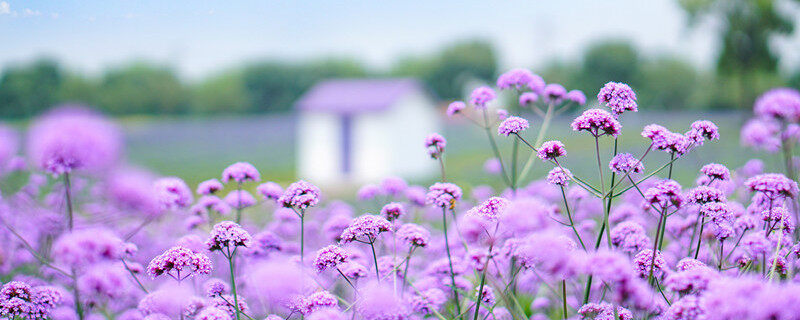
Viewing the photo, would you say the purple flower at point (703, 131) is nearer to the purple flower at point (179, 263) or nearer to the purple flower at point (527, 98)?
the purple flower at point (527, 98)

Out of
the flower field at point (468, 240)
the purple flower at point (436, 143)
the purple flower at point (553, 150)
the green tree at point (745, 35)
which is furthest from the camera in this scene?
the green tree at point (745, 35)

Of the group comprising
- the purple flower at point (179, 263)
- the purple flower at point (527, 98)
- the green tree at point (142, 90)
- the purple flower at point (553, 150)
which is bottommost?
the purple flower at point (179, 263)

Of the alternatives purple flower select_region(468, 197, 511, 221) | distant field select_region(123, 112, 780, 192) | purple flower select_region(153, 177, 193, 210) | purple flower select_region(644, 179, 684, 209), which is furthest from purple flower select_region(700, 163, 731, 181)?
distant field select_region(123, 112, 780, 192)

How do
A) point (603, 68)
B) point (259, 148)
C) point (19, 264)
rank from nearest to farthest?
point (19, 264)
point (259, 148)
point (603, 68)

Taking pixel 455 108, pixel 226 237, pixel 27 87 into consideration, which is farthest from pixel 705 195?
pixel 27 87

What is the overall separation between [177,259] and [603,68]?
40931mm

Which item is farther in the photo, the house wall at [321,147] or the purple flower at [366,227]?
the house wall at [321,147]

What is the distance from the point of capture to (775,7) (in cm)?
2314

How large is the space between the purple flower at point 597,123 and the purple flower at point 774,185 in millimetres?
574

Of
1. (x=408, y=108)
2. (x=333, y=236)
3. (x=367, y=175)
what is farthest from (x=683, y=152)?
(x=408, y=108)

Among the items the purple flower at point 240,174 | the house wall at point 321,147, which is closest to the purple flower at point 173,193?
the purple flower at point 240,174

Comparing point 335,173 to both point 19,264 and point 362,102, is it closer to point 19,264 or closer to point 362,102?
point 362,102

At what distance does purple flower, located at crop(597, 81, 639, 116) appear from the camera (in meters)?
1.92

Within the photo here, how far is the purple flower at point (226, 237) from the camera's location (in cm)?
178
